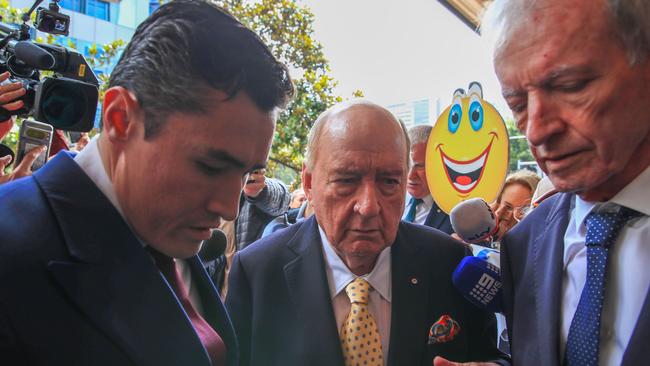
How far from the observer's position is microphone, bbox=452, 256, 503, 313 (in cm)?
161

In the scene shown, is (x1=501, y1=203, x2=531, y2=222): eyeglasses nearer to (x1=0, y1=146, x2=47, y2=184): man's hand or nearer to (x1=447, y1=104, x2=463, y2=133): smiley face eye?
(x1=447, y1=104, x2=463, y2=133): smiley face eye

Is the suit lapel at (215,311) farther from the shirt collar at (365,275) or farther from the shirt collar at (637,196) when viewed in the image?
the shirt collar at (637,196)

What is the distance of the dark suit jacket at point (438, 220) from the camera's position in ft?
11.9

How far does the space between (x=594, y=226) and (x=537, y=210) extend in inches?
12.7

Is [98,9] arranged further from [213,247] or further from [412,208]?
[213,247]

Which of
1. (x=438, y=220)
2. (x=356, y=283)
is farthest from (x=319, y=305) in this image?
(x=438, y=220)

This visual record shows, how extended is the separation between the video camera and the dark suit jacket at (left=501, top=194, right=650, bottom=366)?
161cm

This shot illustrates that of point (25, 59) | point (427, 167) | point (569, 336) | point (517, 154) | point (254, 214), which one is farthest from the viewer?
point (517, 154)

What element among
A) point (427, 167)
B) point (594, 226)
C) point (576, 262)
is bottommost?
point (427, 167)

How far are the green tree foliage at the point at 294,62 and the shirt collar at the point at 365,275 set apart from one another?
4768 millimetres

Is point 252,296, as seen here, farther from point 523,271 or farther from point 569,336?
point 569,336

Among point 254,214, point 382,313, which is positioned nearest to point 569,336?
point 382,313

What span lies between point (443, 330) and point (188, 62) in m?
1.25

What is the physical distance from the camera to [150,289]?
1.13 metres
